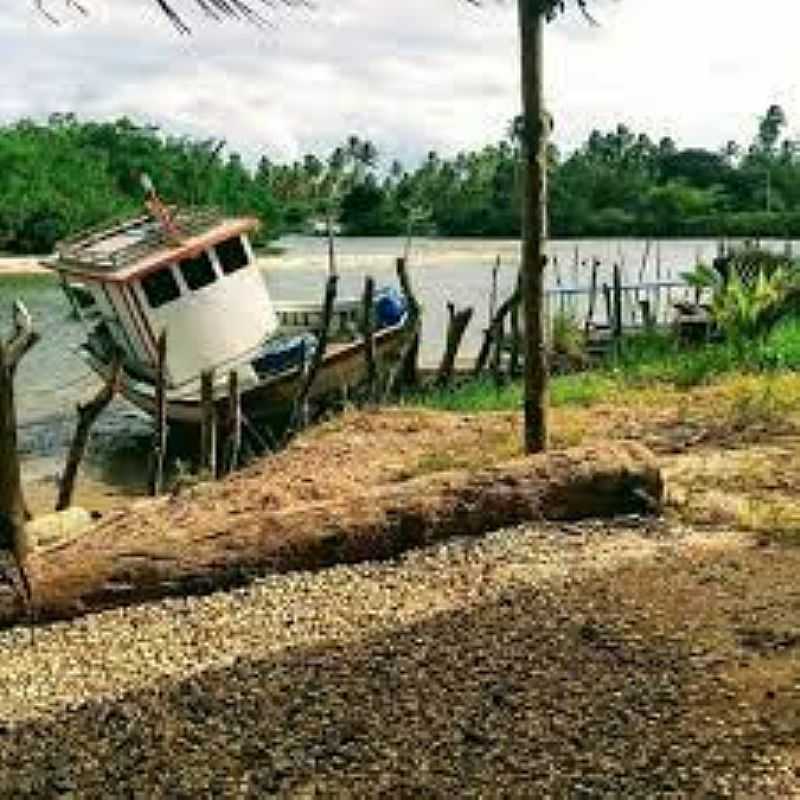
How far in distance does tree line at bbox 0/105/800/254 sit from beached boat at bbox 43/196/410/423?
203 feet

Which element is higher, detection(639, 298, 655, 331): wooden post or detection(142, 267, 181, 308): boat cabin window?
detection(142, 267, 181, 308): boat cabin window

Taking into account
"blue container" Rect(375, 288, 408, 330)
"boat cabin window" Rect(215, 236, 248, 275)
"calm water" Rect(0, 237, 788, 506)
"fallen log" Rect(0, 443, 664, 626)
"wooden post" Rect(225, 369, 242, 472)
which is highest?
"boat cabin window" Rect(215, 236, 248, 275)

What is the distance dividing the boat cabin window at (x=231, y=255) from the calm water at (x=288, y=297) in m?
3.36

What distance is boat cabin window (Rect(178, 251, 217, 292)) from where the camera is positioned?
903 inches

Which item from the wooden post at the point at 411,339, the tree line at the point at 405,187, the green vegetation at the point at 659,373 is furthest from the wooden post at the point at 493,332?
the tree line at the point at 405,187

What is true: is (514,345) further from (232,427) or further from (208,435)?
(208,435)

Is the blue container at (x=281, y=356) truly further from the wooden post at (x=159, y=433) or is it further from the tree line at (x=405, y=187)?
the tree line at (x=405, y=187)

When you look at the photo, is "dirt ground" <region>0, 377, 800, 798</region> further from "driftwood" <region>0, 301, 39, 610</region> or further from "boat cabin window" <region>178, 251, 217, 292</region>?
"boat cabin window" <region>178, 251, 217, 292</region>

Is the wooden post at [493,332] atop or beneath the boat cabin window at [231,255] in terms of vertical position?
beneath

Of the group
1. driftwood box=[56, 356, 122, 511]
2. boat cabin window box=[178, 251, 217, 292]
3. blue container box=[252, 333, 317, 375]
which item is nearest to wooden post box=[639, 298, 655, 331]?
blue container box=[252, 333, 317, 375]

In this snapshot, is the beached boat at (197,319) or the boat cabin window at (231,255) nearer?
the beached boat at (197,319)

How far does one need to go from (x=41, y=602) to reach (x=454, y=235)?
110477mm

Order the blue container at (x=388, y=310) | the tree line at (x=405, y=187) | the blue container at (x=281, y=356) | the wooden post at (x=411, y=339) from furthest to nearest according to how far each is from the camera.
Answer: the tree line at (x=405, y=187) → the blue container at (x=388, y=310) → the blue container at (x=281, y=356) → the wooden post at (x=411, y=339)

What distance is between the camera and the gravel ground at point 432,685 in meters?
5.86
